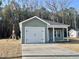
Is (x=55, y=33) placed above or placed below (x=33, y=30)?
below

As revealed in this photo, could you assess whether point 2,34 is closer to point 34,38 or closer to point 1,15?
point 1,15

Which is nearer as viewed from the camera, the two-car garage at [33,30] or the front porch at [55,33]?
the two-car garage at [33,30]

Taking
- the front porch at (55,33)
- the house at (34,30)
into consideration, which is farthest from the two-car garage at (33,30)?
the front porch at (55,33)

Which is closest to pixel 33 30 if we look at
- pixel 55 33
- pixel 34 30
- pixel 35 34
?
pixel 34 30

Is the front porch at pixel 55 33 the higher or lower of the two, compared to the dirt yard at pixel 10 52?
higher

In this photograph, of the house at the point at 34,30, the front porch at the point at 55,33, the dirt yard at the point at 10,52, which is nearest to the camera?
the dirt yard at the point at 10,52

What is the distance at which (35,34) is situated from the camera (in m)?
35.5

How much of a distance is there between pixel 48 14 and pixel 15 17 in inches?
565

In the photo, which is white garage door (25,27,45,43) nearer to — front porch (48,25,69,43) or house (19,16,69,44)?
house (19,16,69,44)

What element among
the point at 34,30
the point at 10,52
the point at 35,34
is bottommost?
the point at 10,52

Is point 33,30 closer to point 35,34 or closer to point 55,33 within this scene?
point 35,34

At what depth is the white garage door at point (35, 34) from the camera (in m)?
35.1

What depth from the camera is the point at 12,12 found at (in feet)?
201

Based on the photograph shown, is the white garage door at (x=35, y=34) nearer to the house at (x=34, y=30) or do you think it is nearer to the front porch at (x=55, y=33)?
the house at (x=34, y=30)
